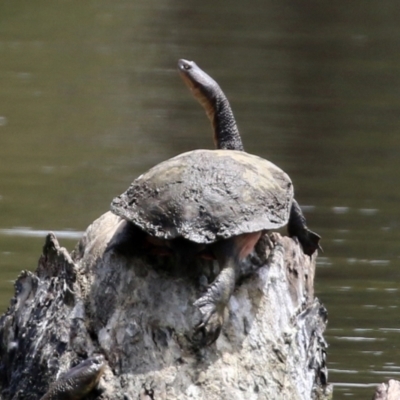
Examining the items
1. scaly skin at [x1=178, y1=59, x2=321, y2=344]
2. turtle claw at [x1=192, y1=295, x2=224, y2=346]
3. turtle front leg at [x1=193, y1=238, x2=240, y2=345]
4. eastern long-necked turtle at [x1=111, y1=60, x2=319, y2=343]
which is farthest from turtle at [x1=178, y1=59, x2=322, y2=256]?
turtle claw at [x1=192, y1=295, x2=224, y2=346]

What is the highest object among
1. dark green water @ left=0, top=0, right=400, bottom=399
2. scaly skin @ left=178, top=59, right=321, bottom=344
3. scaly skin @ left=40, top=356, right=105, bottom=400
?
dark green water @ left=0, top=0, right=400, bottom=399

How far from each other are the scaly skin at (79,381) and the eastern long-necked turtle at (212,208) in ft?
0.95

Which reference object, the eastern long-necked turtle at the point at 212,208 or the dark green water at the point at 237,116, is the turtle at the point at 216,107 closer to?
the eastern long-necked turtle at the point at 212,208

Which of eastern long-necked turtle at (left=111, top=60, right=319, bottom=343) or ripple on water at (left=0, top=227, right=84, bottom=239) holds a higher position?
ripple on water at (left=0, top=227, right=84, bottom=239)

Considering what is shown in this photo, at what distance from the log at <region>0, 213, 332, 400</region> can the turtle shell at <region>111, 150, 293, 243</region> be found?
119 mm

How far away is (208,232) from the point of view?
2945 millimetres

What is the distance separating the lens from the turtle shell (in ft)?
9.70

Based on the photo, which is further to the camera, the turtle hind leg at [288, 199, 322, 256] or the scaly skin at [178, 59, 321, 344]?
the turtle hind leg at [288, 199, 322, 256]

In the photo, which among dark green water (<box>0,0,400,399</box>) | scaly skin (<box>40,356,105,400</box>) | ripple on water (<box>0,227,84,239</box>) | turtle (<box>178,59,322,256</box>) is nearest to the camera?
scaly skin (<box>40,356,105,400</box>)

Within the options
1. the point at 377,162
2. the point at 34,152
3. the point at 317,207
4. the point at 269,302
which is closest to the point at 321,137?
the point at 377,162

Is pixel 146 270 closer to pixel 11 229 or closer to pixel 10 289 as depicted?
pixel 10 289

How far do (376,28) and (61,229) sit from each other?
5818 millimetres

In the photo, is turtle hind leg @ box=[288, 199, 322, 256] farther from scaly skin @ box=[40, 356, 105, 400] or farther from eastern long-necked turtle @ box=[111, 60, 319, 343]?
scaly skin @ box=[40, 356, 105, 400]

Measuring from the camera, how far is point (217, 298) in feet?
9.52
